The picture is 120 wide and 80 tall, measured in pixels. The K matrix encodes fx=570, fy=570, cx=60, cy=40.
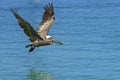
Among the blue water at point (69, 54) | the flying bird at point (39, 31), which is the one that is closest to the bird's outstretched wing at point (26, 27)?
the flying bird at point (39, 31)

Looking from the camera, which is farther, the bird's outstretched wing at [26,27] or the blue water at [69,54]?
the blue water at [69,54]

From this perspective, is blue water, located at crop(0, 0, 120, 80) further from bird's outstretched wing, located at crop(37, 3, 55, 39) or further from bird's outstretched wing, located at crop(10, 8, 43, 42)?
bird's outstretched wing, located at crop(10, 8, 43, 42)

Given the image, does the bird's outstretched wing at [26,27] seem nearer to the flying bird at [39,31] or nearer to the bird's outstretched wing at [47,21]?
the flying bird at [39,31]

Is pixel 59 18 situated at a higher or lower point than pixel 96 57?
higher

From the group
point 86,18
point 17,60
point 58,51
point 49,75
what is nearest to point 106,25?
point 86,18

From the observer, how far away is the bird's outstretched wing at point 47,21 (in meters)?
14.4

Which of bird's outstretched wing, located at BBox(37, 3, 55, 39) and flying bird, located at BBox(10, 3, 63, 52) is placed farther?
bird's outstretched wing, located at BBox(37, 3, 55, 39)

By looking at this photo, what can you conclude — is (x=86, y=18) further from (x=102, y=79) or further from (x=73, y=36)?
(x=102, y=79)

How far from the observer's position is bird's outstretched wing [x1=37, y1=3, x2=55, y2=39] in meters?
14.4

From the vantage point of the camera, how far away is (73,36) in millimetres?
24984

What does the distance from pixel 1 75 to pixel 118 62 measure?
385 cm

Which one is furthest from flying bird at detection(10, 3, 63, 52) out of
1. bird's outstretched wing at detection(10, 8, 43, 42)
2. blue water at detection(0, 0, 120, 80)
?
blue water at detection(0, 0, 120, 80)

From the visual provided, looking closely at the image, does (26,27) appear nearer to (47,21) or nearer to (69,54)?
(47,21)

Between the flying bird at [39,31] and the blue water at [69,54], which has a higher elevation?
the blue water at [69,54]
